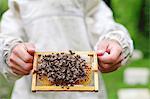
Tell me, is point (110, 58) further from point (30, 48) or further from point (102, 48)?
point (30, 48)

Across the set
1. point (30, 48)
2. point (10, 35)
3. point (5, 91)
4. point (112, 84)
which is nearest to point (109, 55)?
point (30, 48)

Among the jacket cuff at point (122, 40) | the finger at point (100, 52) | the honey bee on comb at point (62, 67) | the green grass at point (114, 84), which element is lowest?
the honey bee on comb at point (62, 67)

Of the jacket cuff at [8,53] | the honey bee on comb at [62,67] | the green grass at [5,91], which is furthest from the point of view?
the green grass at [5,91]

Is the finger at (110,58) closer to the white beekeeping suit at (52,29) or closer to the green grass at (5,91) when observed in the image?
the white beekeeping suit at (52,29)

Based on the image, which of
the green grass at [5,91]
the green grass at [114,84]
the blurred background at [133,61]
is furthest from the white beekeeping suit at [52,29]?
the green grass at [114,84]

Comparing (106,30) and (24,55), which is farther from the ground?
(106,30)

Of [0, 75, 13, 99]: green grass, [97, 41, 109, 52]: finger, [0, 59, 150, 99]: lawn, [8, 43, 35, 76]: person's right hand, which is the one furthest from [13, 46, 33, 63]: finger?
[0, 75, 13, 99]: green grass
